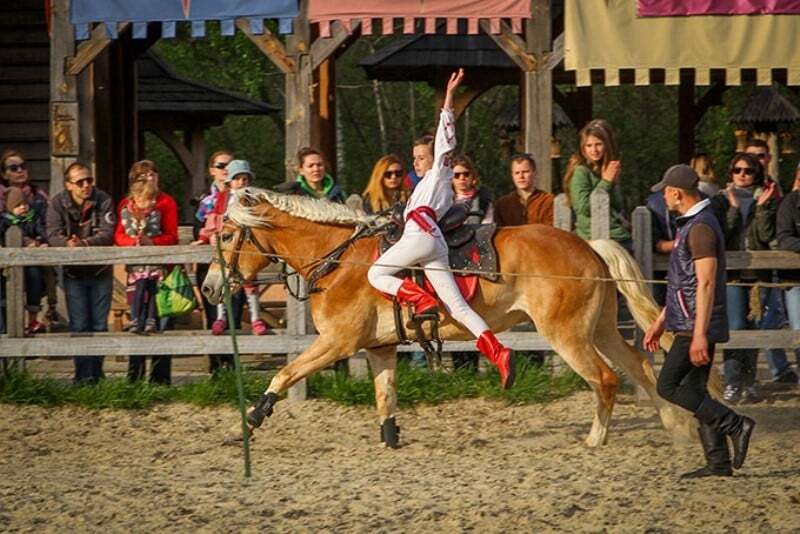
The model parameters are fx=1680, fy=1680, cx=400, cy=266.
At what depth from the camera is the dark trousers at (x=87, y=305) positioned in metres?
12.5

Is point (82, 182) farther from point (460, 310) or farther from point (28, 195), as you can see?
point (460, 310)

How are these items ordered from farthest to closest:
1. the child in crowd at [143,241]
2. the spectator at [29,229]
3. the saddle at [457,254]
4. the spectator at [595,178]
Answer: the spectator at [29,229] < the child in crowd at [143,241] < the spectator at [595,178] < the saddle at [457,254]

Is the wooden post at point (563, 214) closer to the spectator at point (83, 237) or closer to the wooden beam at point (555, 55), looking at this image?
the wooden beam at point (555, 55)

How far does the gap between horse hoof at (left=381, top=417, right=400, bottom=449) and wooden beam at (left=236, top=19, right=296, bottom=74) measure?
14.8 ft

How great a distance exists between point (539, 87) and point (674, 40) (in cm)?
118

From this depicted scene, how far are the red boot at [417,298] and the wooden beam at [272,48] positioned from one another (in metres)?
4.42

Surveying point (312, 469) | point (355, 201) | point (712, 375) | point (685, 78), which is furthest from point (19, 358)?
point (685, 78)

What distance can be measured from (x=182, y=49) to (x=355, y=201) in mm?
24416

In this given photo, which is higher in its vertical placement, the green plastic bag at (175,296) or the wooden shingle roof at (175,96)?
the wooden shingle roof at (175,96)

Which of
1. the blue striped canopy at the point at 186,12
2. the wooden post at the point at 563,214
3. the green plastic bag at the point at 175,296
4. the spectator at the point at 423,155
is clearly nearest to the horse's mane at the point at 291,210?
the spectator at the point at 423,155

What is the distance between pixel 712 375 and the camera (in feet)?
33.2

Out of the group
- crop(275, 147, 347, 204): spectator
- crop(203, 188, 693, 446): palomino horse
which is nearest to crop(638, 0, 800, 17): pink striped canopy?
crop(275, 147, 347, 204): spectator

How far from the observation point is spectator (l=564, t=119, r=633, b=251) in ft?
38.8

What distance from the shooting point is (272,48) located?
1413 cm
